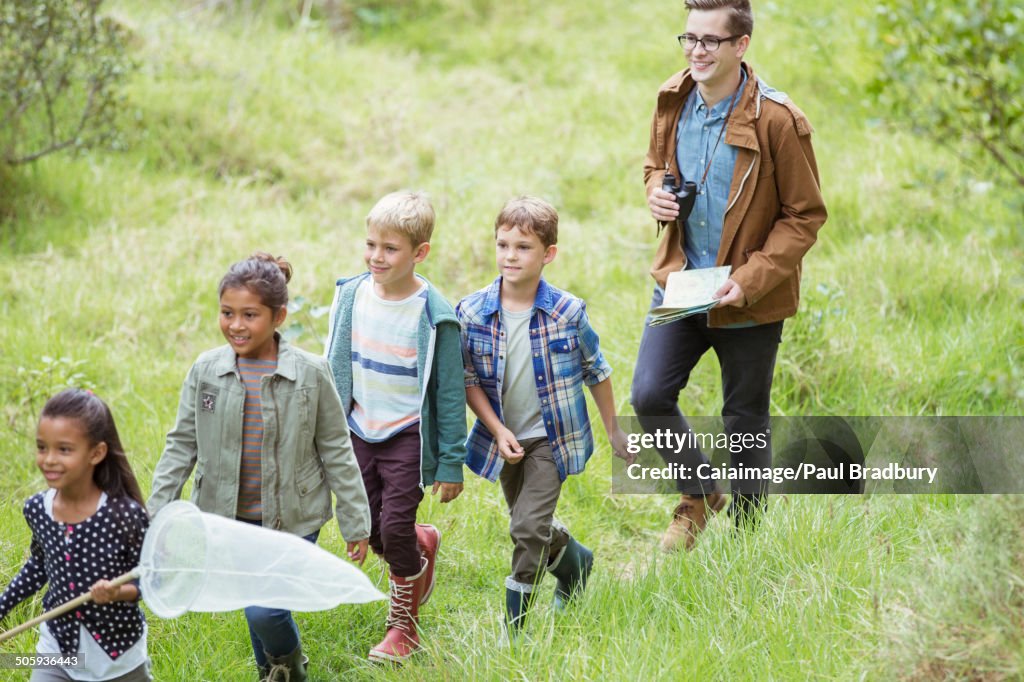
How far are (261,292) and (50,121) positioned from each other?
17.4 ft

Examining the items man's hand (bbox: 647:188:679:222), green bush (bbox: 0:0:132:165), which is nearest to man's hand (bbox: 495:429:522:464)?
man's hand (bbox: 647:188:679:222)

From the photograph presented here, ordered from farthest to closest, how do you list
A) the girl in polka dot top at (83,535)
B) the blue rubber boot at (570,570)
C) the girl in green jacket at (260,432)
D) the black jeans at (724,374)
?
the black jeans at (724,374) < the blue rubber boot at (570,570) < the girl in green jacket at (260,432) < the girl in polka dot top at (83,535)

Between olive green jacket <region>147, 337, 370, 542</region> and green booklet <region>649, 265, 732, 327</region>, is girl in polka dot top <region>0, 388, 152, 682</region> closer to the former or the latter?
olive green jacket <region>147, 337, 370, 542</region>

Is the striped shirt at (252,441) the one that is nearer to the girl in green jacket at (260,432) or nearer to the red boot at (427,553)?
the girl in green jacket at (260,432)

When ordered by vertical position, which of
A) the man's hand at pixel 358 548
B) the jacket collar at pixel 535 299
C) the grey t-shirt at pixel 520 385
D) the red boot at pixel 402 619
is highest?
the jacket collar at pixel 535 299

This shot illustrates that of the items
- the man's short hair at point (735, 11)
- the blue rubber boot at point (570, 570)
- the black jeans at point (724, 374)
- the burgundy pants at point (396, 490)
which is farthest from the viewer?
the black jeans at point (724, 374)

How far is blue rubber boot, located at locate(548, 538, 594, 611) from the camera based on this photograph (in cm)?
410

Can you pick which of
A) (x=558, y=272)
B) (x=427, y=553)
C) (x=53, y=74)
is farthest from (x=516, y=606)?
(x=53, y=74)

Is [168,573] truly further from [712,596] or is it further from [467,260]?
[467,260]

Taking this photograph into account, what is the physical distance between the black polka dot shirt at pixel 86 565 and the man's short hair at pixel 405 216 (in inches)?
49.4

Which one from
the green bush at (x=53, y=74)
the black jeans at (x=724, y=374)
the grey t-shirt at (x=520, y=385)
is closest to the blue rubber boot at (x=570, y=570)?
the grey t-shirt at (x=520, y=385)

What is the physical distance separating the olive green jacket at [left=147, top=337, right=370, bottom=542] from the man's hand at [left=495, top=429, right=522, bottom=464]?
0.54m

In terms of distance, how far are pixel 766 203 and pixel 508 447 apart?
130 centimetres

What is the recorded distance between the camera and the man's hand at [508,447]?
3811 millimetres
